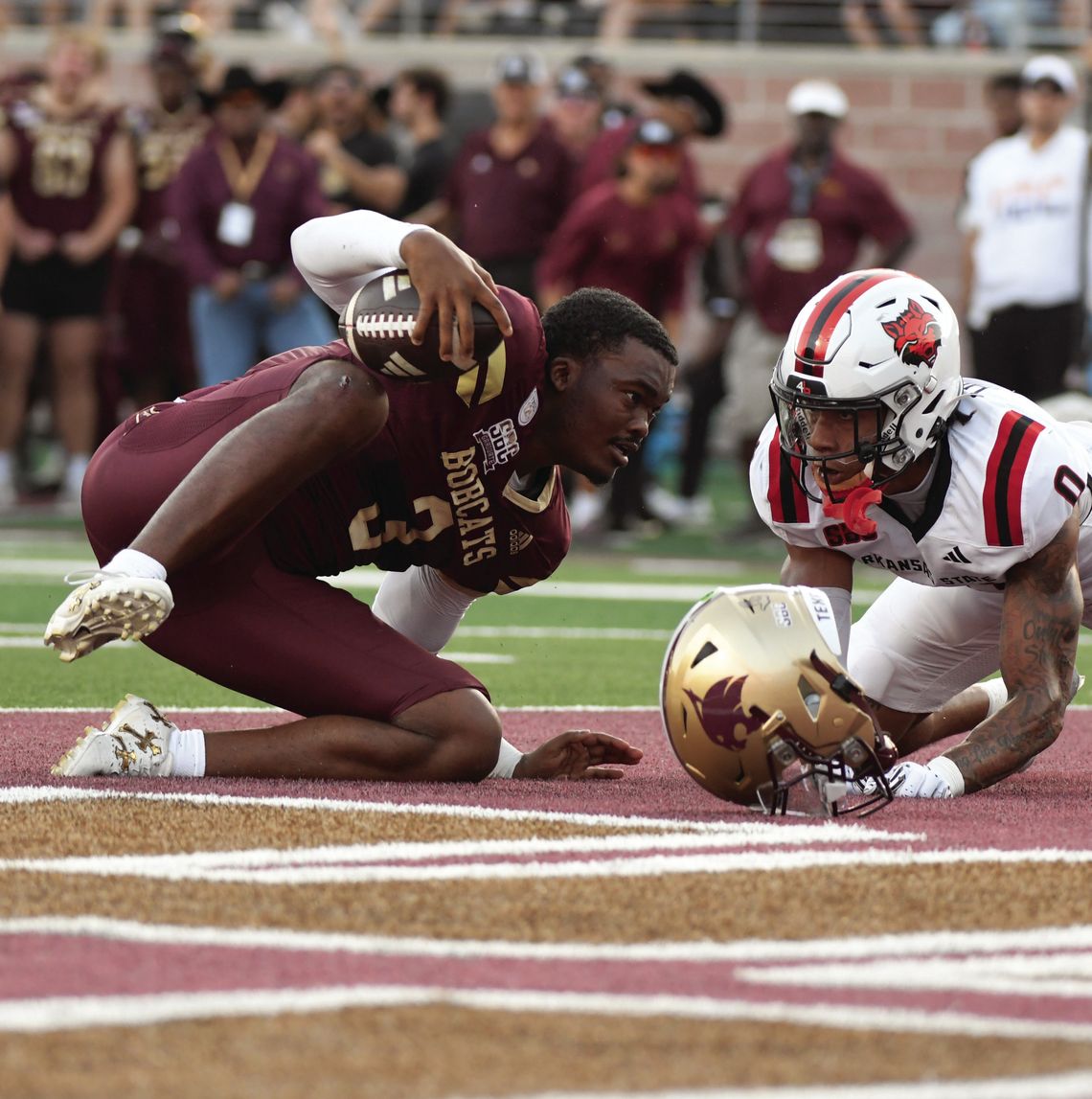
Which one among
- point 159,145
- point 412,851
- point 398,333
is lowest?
point 412,851

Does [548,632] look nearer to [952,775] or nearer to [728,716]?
[952,775]

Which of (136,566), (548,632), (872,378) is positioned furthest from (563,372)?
(548,632)

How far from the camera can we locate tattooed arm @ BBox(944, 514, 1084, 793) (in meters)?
4.50

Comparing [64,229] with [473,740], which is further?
[64,229]

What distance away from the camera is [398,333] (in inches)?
167

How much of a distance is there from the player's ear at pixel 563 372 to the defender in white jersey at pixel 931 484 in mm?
408

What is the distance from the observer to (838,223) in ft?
37.5

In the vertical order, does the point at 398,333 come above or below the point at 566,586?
above

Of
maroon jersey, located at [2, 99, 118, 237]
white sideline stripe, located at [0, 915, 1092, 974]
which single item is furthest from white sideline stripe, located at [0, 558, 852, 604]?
white sideline stripe, located at [0, 915, 1092, 974]

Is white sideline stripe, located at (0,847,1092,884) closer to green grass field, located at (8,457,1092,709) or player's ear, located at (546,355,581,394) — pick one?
player's ear, located at (546,355,581,394)

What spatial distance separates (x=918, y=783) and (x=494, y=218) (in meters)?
7.87

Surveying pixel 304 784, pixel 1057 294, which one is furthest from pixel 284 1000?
pixel 1057 294

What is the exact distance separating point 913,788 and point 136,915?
75.2 inches

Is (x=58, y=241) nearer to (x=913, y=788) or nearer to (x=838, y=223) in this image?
(x=838, y=223)
